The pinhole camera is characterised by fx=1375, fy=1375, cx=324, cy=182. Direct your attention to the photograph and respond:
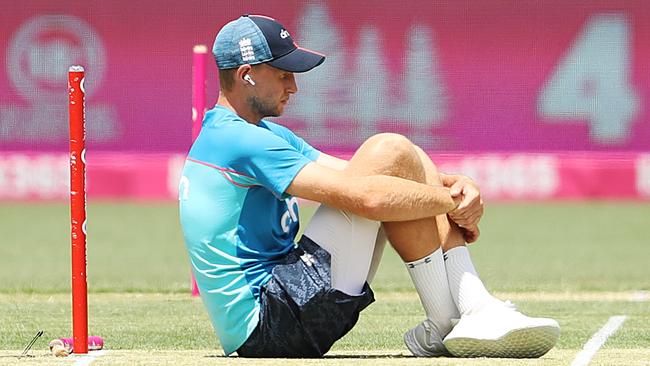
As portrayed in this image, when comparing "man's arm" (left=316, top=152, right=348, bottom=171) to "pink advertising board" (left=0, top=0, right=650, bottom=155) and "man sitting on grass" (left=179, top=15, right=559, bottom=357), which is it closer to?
"man sitting on grass" (left=179, top=15, right=559, bottom=357)

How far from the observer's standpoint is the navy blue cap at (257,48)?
5234 millimetres

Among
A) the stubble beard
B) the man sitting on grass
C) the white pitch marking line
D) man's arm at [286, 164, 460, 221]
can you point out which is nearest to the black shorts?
the man sitting on grass

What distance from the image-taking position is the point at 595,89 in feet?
67.0

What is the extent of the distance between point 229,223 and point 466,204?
35.1 inches

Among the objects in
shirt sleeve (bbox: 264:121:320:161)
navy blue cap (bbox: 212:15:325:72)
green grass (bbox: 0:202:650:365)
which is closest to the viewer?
navy blue cap (bbox: 212:15:325:72)

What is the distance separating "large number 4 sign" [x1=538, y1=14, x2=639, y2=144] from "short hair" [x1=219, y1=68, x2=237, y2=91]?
15.5 m

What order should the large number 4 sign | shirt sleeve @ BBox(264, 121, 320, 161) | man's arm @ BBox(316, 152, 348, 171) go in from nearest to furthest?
shirt sleeve @ BBox(264, 121, 320, 161) < man's arm @ BBox(316, 152, 348, 171) < the large number 4 sign

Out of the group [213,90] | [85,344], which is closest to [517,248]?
[213,90]

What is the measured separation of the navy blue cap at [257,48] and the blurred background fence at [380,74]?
569 inches

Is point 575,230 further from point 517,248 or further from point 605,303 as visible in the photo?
point 605,303

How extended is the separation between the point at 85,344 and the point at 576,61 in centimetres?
1593

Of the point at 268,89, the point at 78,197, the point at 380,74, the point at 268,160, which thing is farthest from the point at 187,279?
the point at 380,74

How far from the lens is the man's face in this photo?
5277 mm

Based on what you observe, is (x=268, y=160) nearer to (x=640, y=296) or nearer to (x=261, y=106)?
(x=261, y=106)
